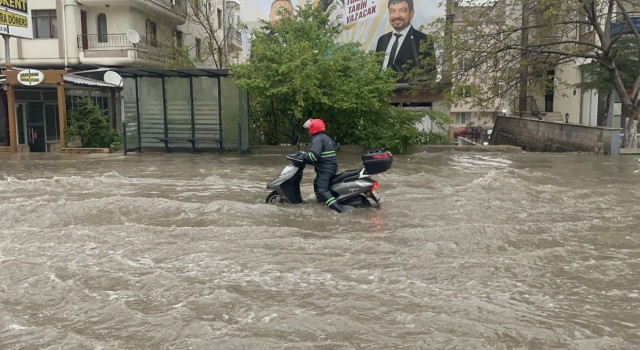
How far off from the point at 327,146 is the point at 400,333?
16.7ft

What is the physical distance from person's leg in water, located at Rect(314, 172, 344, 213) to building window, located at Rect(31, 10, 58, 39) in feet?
82.7

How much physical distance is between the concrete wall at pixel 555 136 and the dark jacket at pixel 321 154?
535 inches

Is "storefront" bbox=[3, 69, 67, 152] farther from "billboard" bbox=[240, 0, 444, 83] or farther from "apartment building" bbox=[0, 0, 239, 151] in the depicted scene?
"billboard" bbox=[240, 0, 444, 83]

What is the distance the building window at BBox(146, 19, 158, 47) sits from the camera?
3217cm

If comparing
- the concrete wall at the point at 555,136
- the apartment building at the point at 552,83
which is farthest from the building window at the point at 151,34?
the concrete wall at the point at 555,136

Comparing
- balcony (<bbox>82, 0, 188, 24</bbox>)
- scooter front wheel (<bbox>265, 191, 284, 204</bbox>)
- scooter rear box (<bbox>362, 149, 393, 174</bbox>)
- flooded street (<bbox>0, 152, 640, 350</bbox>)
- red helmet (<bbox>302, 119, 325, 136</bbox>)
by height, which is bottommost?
flooded street (<bbox>0, 152, 640, 350</bbox>)

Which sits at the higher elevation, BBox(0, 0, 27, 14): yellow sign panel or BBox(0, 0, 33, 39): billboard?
BBox(0, 0, 27, 14): yellow sign panel

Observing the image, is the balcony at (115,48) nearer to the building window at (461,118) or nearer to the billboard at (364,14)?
the billboard at (364,14)

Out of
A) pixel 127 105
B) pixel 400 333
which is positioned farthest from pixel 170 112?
pixel 400 333

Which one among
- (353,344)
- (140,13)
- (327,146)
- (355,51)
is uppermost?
(140,13)

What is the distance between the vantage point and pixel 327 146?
9.41m

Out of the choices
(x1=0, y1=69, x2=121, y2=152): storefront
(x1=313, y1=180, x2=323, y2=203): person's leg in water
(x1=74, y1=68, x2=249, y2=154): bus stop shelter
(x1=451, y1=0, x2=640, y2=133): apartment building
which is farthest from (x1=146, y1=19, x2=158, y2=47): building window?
(x1=313, y1=180, x2=323, y2=203): person's leg in water

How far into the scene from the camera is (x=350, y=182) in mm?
9344

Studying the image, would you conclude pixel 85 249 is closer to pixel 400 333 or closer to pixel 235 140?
pixel 400 333
